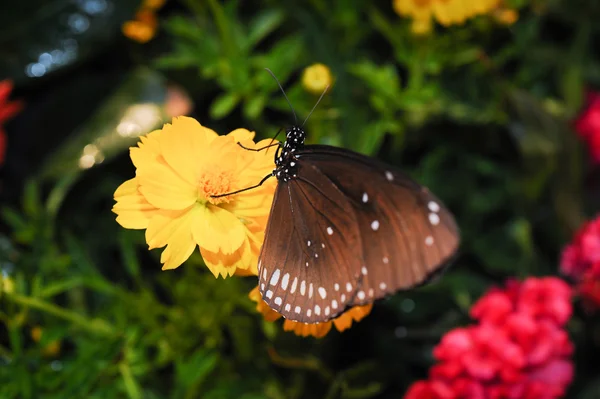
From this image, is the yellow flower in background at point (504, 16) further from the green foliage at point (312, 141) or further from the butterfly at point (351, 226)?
the butterfly at point (351, 226)

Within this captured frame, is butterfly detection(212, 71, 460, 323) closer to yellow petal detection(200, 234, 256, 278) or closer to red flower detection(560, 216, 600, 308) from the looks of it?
yellow petal detection(200, 234, 256, 278)

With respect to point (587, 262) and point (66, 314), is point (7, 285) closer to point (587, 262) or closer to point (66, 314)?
point (66, 314)

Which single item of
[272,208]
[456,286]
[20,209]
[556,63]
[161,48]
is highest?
[272,208]

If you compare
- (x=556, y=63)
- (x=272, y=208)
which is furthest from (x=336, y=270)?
(x=556, y=63)

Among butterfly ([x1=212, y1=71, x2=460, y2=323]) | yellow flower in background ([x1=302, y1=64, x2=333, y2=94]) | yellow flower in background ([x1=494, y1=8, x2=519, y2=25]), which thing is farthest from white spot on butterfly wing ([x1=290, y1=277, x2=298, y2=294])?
yellow flower in background ([x1=494, y1=8, x2=519, y2=25])

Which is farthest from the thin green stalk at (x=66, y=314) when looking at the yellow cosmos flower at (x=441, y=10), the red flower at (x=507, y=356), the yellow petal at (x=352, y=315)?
the yellow cosmos flower at (x=441, y=10)

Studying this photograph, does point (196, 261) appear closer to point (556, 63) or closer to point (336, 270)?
point (336, 270)
